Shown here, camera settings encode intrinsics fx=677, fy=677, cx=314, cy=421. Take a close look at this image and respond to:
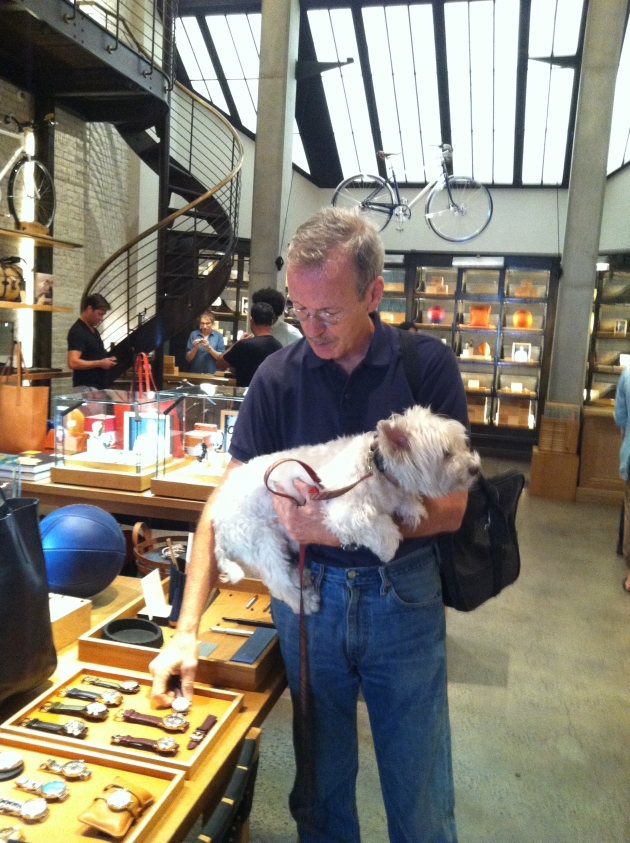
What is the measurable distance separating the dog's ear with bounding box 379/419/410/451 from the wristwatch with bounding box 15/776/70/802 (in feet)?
2.75

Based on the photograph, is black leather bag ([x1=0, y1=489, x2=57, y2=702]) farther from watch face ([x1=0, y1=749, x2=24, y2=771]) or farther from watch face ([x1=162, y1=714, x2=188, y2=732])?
watch face ([x1=162, y1=714, x2=188, y2=732])

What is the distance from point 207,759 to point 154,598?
679 millimetres

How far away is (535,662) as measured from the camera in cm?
386

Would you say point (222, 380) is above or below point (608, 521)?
above

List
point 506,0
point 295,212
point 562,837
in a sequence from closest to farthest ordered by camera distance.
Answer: point 562,837
point 506,0
point 295,212

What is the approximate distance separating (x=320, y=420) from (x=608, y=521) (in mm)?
6273

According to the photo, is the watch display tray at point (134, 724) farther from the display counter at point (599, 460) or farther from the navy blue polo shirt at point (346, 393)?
the display counter at point (599, 460)

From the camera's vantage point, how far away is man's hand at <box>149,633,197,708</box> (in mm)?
1408

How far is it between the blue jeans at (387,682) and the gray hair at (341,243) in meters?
0.62

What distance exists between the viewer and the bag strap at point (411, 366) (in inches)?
57.2

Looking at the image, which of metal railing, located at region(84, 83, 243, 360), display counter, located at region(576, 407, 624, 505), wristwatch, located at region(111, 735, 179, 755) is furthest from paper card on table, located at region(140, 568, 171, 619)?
display counter, located at region(576, 407, 624, 505)

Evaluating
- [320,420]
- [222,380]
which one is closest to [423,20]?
[222,380]

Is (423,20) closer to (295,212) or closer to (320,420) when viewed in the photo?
(295,212)

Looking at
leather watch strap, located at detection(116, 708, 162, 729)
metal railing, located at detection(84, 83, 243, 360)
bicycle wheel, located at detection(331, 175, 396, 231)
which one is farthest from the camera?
bicycle wheel, located at detection(331, 175, 396, 231)
